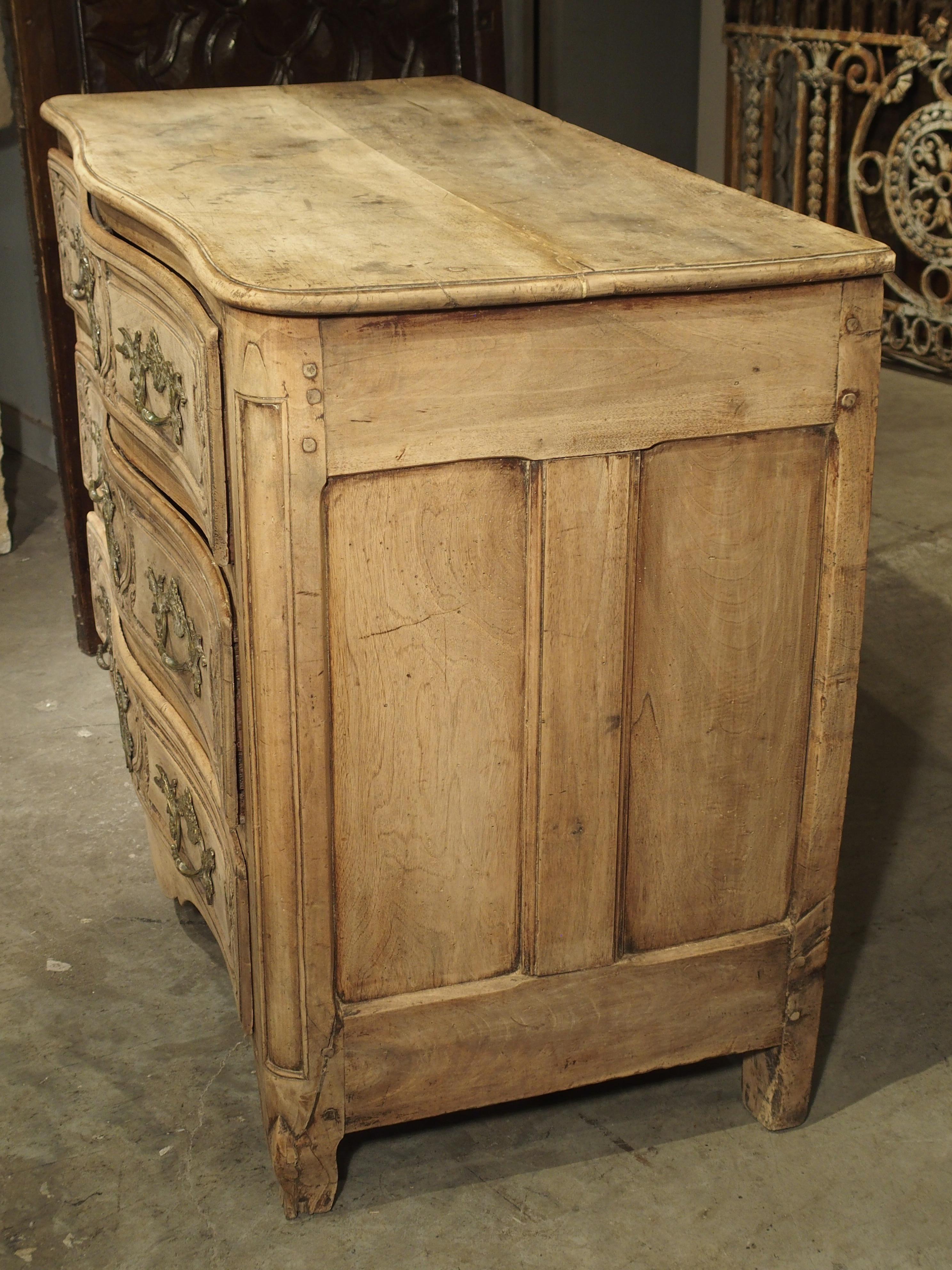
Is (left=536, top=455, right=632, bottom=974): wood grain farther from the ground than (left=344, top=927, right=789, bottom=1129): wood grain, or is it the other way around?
(left=536, top=455, right=632, bottom=974): wood grain

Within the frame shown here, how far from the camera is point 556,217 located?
1.75 meters

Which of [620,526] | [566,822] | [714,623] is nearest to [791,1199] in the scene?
[566,822]

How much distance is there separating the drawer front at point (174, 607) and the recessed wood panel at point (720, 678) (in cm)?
47

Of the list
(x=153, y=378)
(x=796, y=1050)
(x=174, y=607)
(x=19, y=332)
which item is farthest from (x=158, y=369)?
(x=19, y=332)

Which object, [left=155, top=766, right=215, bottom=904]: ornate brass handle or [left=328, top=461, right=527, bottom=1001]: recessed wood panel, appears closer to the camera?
[left=328, top=461, right=527, bottom=1001]: recessed wood panel

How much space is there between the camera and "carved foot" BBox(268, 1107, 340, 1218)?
6.00 feet

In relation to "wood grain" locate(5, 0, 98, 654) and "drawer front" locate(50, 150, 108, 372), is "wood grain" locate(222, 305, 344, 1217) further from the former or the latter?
"wood grain" locate(5, 0, 98, 654)

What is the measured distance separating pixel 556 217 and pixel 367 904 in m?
0.80

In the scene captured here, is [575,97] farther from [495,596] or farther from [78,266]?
[495,596]

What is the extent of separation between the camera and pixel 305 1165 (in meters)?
1.85

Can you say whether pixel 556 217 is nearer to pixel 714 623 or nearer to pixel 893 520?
pixel 714 623

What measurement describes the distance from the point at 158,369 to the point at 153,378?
4 centimetres

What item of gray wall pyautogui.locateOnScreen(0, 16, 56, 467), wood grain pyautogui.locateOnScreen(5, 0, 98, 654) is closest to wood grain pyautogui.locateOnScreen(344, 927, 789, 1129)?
wood grain pyautogui.locateOnScreen(5, 0, 98, 654)

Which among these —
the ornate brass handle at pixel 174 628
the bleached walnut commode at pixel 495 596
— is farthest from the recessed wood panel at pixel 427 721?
the ornate brass handle at pixel 174 628
